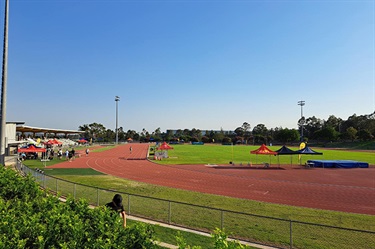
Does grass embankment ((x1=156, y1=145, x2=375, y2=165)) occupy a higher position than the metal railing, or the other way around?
the metal railing

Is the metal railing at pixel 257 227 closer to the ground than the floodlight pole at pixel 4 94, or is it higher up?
closer to the ground

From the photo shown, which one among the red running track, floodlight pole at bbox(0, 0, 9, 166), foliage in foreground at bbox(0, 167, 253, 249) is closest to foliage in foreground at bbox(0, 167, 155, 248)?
foliage in foreground at bbox(0, 167, 253, 249)

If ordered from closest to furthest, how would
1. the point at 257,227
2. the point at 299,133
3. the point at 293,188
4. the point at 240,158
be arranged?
the point at 257,227
the point at 293,188
the point at 240,158
the point at 299,133

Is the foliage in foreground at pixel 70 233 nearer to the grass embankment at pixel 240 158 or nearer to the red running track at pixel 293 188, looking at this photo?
the red running track at pixel 293 188

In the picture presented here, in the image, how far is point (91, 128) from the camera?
16600cm

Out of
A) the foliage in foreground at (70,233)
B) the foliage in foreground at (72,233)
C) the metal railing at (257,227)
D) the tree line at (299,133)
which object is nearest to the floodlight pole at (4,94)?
the metal railing at (257,227)

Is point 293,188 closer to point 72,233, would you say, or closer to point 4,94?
point 72,233

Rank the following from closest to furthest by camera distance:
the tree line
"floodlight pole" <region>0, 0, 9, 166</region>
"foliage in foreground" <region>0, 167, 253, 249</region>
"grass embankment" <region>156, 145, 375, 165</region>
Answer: "foliage in foreground" <region>0, 167, 253, 249</region>
"floodlight pole" <region>0, 0, 9, 166</region>
"grass embankment" <region>156, 145, 375, 165</region>
the tree line

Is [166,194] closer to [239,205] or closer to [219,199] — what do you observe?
[219,199]

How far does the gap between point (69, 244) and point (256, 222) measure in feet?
30.2

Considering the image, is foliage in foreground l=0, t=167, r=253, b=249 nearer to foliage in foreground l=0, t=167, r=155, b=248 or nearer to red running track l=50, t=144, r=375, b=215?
foliage in foreground l=0, t=167, r=155, b=248

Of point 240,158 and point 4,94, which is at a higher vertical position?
point 4,94

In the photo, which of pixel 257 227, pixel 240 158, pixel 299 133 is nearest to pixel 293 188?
pixel 257 227

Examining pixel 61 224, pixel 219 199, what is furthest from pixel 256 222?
pixel 61 224
